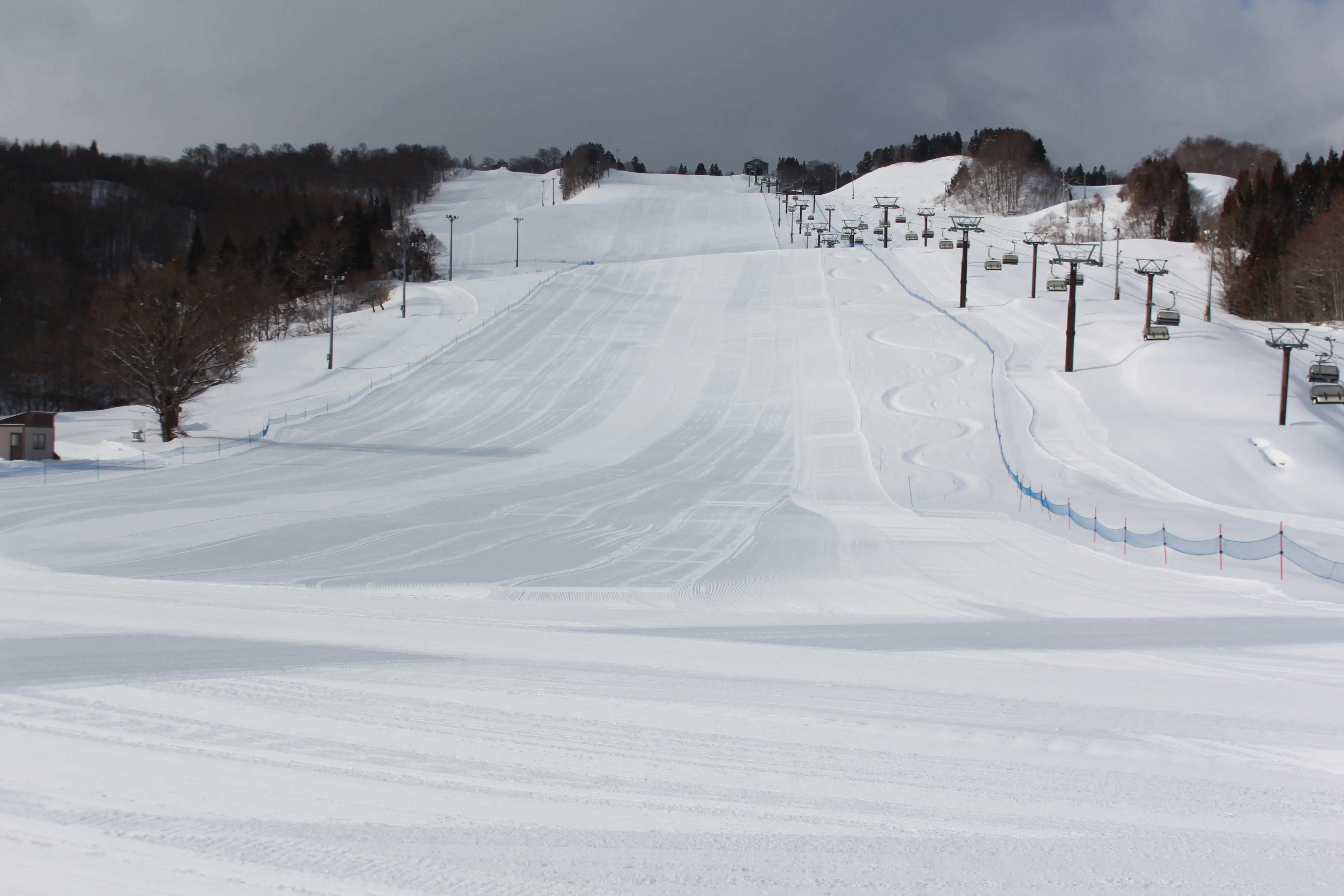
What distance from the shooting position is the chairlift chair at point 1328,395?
32.1 m

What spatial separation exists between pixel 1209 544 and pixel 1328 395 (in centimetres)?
1922

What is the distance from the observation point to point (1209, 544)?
59.3 ft

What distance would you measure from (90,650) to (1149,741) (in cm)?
967

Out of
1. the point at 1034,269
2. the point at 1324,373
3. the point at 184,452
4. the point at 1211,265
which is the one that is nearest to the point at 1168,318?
the point at 1324,373

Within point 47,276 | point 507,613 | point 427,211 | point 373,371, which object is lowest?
point 507,613

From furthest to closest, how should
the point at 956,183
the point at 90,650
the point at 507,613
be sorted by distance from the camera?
the point at 956,183, the point at 507,613, the point at 90,650

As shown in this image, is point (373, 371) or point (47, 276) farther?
point (47, 276)

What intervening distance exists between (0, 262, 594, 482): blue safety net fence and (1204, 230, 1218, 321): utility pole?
5082 cm

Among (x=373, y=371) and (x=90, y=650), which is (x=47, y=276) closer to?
(x=373, y=371)

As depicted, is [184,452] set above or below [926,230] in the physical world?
below

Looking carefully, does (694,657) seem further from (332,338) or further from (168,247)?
(168,247)

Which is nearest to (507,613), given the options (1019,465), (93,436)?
(1019,465)

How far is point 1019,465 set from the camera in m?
29.2

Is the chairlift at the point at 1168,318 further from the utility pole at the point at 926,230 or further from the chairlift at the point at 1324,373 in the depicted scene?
the utility pole at the point at 926,230
